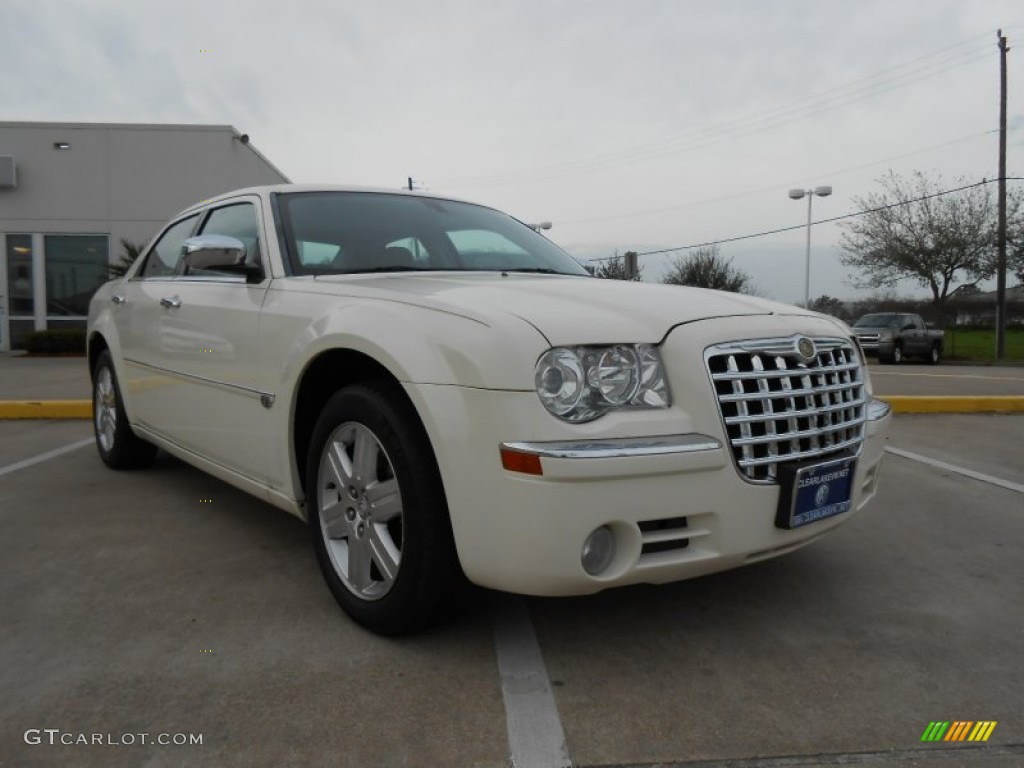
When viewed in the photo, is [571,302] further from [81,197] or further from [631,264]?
[81,197]

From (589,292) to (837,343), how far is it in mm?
844

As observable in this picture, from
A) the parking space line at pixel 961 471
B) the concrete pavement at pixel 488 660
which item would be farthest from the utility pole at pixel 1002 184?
the concrete pavement at pixel 488 660

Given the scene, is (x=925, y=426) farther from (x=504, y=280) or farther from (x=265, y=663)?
(x=265, y=663)

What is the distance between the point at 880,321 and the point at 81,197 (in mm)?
20755

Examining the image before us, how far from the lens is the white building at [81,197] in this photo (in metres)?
16.0

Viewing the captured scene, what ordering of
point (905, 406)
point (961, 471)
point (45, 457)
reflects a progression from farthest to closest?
1. point (905, 406)
2. point (45, 457)
3. point (961, 471)

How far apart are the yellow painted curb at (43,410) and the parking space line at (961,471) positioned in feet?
22.0

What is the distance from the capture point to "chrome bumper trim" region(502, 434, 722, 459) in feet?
6.15

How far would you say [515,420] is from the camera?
191 centimetres

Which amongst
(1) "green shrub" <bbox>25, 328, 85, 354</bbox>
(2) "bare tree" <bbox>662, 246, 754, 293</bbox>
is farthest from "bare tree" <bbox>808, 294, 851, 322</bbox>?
(1) "green shrub" <bbox>25, 328, 85, 354</bbox>

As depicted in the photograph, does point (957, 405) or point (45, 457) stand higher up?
point (957, 405)

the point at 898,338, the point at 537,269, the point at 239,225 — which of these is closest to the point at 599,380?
the point at 537,269

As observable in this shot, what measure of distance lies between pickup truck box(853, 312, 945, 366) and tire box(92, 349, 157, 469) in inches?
790

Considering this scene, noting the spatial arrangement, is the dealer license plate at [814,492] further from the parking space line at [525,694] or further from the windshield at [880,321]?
the windshield at [880,321]
